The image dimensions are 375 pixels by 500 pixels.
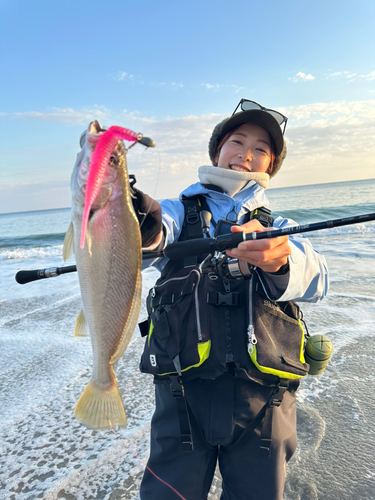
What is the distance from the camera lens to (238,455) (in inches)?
74.5

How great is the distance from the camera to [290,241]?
79.6 inches

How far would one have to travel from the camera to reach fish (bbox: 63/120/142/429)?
1164 mm

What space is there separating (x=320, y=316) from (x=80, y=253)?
14.8 ft

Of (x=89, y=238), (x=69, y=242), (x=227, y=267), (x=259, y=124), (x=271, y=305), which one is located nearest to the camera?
(x=89, y=238)

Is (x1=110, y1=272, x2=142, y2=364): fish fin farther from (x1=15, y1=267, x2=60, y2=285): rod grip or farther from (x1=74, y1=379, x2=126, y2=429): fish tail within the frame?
(x1=15, y1=267, x2=60, y2=285): rod grip

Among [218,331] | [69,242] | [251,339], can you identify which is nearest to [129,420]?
[218,331]

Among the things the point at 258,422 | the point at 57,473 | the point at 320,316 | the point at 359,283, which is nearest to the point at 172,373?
the point at 258,422

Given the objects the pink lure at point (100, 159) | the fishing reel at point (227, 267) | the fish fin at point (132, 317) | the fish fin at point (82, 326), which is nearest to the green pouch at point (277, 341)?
the fishing reel at point (227, 267)

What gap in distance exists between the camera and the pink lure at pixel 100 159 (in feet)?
3.70

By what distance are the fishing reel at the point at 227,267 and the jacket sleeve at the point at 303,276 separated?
0.15 metres

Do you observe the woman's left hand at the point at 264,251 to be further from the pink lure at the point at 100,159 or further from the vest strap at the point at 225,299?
the pink lure at the point at 100,159

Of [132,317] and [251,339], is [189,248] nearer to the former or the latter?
[132,317]

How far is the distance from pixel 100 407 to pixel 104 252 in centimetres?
76

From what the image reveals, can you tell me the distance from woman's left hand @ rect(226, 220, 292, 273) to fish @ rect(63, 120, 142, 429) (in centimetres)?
53
